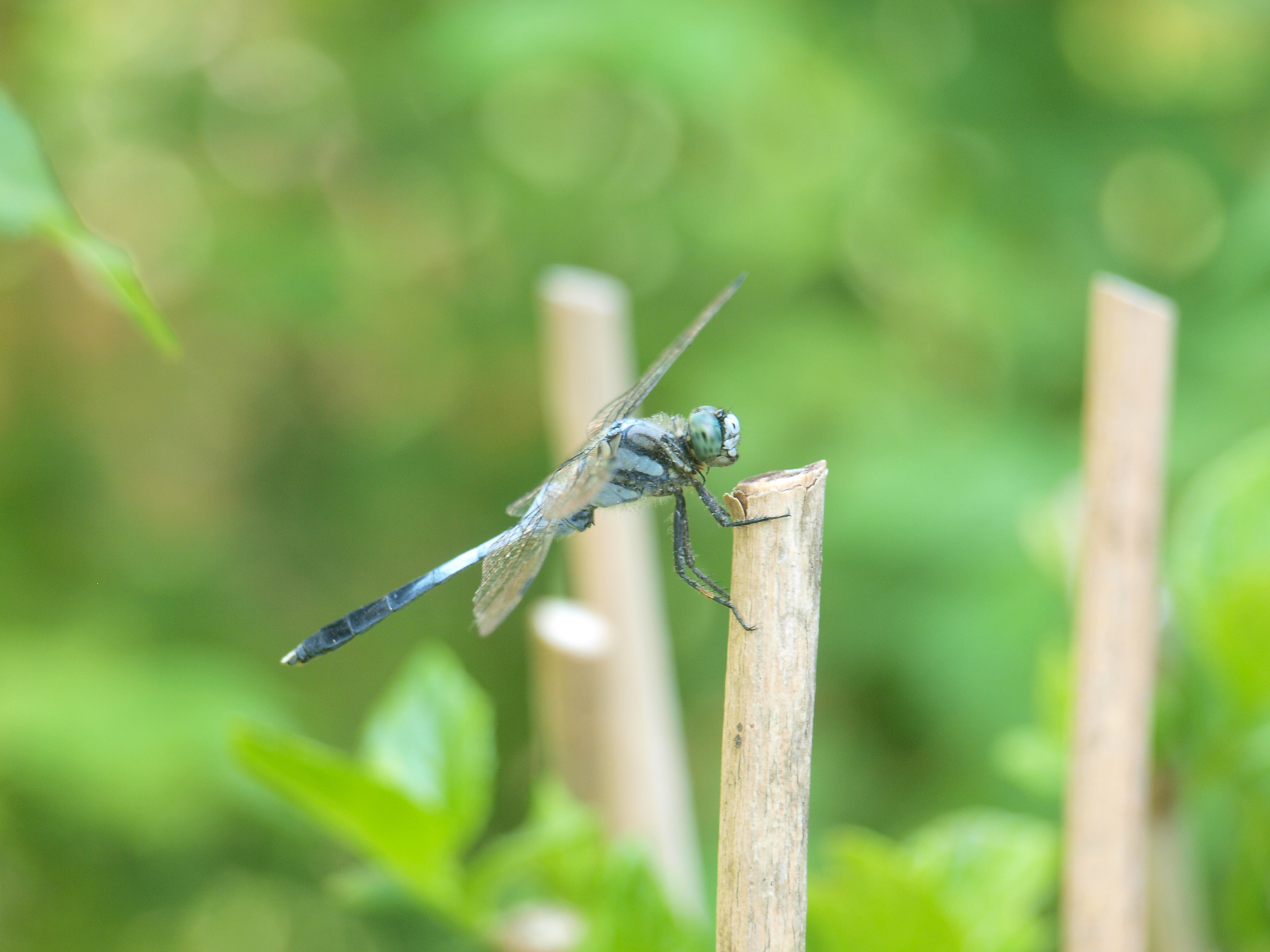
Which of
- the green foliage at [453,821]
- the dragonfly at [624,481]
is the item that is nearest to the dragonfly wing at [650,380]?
the dragonfly at [624,481]

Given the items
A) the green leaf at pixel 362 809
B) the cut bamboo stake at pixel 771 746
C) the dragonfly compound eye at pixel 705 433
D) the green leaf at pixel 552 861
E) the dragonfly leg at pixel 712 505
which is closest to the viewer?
the cut bamboo stake at pixel 771 746

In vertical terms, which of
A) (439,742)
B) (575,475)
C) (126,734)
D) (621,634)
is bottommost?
(439,742)

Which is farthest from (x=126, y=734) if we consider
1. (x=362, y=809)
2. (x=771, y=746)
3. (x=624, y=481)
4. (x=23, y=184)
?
(x=771, y=746)

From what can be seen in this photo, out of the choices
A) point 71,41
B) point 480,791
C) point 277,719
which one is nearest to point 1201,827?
point 480,791

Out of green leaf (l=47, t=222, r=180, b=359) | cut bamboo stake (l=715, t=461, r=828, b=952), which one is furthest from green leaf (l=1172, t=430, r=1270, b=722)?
green leaf (l=47, t=222, r=180, b=359)

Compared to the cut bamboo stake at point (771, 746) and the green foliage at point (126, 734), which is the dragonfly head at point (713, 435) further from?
the green foliage at point (126, 734)

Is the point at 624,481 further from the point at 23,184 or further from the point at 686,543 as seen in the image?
the point at 23,184
